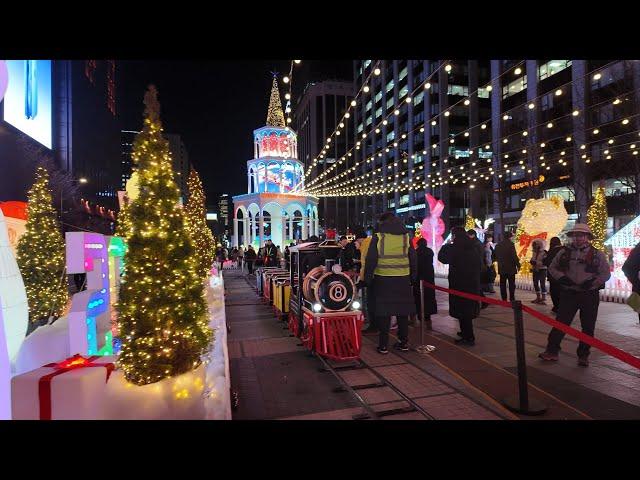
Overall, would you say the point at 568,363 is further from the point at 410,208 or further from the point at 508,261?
the point at 410,208

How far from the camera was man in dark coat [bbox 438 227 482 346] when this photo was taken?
6457 mm

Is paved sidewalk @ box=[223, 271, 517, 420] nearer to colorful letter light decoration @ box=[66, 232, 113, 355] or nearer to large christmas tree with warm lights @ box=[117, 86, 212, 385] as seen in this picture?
large christmas tree with warm lights @ box=[117, 86, 212, 385]

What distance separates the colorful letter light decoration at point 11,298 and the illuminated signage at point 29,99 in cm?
1312

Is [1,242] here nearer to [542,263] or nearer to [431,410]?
[431,410]

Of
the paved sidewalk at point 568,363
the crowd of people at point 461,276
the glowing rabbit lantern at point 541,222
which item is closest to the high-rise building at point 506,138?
the glowing rabbit lantern at point 541,222

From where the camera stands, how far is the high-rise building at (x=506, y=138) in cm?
2188

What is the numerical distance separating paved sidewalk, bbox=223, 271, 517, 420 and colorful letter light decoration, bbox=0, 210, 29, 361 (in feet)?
8.45

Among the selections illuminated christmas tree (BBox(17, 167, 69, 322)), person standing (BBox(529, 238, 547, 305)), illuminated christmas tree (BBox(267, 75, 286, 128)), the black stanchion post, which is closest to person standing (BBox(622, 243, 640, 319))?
the black stanchion post

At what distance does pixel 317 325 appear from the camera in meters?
5.52

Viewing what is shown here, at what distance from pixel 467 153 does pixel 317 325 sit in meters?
47.0

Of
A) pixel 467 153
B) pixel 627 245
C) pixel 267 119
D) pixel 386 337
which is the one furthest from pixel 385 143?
pixel 386 337

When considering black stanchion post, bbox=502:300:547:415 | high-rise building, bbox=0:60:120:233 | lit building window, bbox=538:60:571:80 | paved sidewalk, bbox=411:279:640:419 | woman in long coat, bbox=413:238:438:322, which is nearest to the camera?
black stanchion post, bbox=502:300:547:415

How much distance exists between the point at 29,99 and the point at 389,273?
19.7 metres
